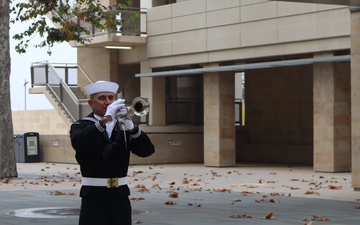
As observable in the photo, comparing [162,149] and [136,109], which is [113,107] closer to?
[136,109]

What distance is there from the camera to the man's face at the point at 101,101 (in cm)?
718

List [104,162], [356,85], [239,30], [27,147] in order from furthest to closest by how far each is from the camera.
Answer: [27,147] → [239,30] → [356,85] → [104,162]

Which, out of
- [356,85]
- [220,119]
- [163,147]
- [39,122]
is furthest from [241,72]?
[39,122]

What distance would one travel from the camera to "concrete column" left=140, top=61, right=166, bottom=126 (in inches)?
1455

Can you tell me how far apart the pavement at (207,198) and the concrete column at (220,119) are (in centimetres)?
274

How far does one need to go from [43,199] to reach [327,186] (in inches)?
288

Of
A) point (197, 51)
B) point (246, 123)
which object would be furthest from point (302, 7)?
point (246, 123)

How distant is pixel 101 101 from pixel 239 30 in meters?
25.0

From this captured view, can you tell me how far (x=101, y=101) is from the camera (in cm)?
720

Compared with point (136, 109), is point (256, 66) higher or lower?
higher

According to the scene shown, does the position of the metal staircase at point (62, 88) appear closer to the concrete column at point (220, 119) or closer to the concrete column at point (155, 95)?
the concrete column at point (155, 95)

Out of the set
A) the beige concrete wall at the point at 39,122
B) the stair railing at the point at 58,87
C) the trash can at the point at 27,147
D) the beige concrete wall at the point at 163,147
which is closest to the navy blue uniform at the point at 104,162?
the beige concrete wall at the point at 163,147

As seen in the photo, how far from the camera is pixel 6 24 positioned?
26672mm

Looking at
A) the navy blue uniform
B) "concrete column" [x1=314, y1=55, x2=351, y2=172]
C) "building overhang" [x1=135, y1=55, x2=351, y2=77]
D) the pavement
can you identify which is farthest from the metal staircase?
the navy blue uniform
